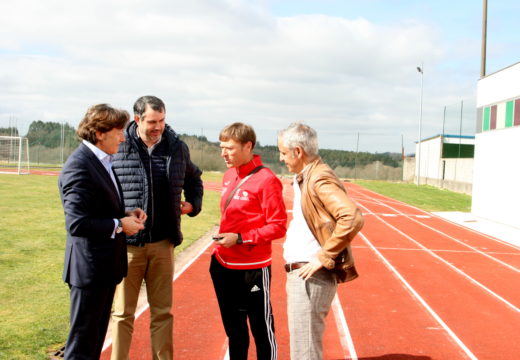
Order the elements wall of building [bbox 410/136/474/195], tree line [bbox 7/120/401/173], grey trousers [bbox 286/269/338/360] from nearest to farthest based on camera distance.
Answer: grey trousers [bbox 286/269/338/360], wall of building [bbox 410/136/474/195], tree line [bbox 7/120/401/173]

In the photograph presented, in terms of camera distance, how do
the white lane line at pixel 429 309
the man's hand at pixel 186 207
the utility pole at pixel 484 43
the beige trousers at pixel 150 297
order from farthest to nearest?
the utility pole at pixel 484 43, the white lane line at pixel 429 309, the man's hand at pixel 186 207, the beige trousers at pixel 150 297

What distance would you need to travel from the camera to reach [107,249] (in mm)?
2922

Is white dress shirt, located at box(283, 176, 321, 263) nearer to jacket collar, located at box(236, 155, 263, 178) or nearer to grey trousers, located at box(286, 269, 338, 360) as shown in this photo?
grey trousers, located at box(286, 269, 338, 360)

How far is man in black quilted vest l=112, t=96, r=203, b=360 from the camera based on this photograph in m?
3.47

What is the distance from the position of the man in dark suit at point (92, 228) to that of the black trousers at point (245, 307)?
0.79 metres

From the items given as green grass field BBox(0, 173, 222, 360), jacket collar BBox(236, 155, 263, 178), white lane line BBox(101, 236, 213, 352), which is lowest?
white lane line BBox(101, 236, 213, 352)

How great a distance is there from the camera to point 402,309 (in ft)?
20.7

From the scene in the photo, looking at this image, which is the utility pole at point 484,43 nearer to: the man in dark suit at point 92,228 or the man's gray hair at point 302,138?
the man's gray hair at point 302,138

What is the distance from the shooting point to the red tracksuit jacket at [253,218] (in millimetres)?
3393

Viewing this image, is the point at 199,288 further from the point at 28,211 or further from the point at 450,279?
the point at 28,211

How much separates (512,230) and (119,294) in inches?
580

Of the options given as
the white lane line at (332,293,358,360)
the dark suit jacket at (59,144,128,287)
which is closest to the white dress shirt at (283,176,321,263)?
the dark suit jacket at (59,144,128,287)

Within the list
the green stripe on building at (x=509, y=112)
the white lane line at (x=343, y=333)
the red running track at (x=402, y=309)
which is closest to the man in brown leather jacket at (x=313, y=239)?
the red running track at (x=402, y=309)

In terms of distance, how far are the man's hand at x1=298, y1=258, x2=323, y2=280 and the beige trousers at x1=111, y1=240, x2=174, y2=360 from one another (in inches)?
46.9
